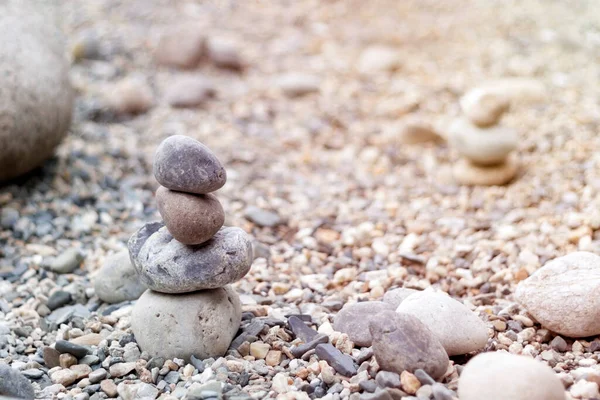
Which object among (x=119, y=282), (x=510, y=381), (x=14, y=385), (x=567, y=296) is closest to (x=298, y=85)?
(x=119, y=282)

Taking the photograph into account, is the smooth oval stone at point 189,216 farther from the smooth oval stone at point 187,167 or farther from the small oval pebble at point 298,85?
the small oval pebble at point 298,85

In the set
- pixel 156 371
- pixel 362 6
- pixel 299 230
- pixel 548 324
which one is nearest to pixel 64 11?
pixel 362 6

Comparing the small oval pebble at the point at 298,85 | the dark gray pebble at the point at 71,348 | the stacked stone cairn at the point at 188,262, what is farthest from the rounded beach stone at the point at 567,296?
the small oval pebble at the point at 298,85

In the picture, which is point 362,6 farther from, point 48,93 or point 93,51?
point 48,93

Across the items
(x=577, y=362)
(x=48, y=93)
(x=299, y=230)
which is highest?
(x=48, y=93)

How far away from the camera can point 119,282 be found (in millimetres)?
2947

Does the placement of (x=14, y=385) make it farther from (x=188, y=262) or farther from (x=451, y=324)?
(x=451, y=324)

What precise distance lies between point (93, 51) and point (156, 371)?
4.35 m

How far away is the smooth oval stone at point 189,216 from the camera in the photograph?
237 centimetres

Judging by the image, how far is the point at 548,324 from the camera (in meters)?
2.57

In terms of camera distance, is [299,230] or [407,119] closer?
[299,230]

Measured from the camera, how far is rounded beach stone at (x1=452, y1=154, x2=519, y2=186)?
13.9ft

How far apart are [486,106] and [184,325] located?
257 centimetres

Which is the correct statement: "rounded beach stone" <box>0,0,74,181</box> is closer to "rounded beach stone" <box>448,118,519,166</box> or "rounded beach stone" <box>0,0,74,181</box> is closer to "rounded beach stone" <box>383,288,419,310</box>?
"rounded beach stone" <box>383,288,419,310</box>
